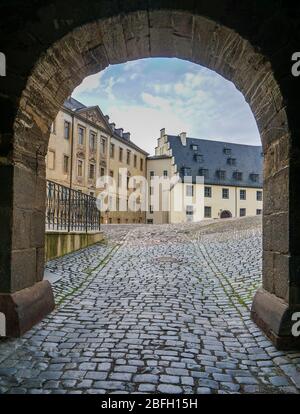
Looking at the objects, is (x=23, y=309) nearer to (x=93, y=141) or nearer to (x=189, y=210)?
(x=93, y=141)

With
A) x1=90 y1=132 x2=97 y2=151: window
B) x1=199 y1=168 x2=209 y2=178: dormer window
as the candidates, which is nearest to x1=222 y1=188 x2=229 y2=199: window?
x1=199 y1=168 x2=209 y2=178: dormer window

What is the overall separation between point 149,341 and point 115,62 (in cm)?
334

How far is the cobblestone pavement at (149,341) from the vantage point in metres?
2.80

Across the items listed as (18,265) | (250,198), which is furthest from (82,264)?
(250,198)

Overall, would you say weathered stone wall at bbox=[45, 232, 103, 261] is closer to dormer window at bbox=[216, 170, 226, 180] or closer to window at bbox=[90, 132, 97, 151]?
window at bbox=[90, 132, 97, 151]

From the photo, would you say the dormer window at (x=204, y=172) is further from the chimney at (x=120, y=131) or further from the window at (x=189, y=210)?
the chimney at (x=120, y=131)

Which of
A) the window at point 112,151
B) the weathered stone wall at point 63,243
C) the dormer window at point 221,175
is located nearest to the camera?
the weathered stone wall at point 63,243

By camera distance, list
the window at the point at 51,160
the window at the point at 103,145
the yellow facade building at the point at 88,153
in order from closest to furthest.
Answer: the window at the point at 51,160
the yellow facade building at the point at 88,153
the window at the point at 103,145

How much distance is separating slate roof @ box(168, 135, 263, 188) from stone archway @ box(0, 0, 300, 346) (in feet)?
131

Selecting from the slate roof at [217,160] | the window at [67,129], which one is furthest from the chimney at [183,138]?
the window at [67,129]

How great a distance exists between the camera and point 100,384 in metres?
2.75

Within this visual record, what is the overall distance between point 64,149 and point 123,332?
28.2m

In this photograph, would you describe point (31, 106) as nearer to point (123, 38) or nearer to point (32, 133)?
point (32, 133)

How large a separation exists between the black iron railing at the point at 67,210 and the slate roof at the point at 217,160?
3299 cm
